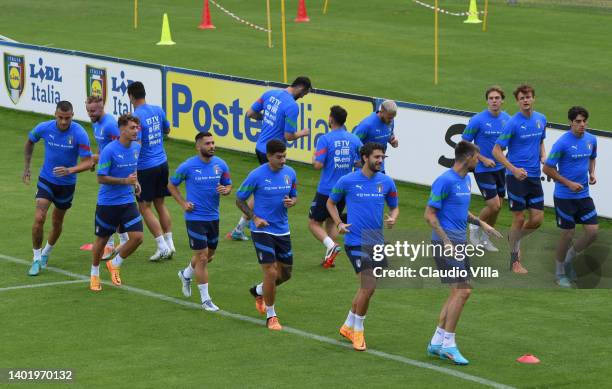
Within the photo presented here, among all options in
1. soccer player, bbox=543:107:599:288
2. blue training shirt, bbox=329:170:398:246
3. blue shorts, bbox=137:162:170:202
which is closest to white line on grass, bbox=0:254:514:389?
blue training shirt, bbox=329:170:398:246

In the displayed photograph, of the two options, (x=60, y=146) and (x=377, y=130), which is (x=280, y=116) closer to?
(x=377, y=130)

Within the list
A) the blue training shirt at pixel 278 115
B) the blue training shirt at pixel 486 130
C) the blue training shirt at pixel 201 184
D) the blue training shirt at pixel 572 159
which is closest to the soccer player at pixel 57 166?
the blue training shirt at pixel 201 184

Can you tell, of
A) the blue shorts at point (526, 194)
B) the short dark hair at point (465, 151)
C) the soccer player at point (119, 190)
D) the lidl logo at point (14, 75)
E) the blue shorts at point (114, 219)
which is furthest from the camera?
the lidl logo at point (14, 75)

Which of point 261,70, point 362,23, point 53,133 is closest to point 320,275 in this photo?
point 53,133

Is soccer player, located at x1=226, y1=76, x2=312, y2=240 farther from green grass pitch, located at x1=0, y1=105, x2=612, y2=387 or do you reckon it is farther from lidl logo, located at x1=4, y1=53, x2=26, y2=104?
lidl logo, located at x1=4, y1=53, x2=26, y2=104

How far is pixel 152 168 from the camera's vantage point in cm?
1855

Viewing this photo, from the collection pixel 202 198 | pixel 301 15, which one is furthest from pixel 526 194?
pixel 301 15

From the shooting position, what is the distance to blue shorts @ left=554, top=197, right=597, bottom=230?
17.0m

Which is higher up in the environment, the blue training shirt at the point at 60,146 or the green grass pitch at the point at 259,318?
the blue training shirt at the point at 60,146

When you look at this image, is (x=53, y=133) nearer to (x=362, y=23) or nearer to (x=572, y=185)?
(x=572, y=185)

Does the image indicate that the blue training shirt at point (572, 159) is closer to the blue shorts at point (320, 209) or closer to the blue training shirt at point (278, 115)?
the blue shorts at point (320, 209)

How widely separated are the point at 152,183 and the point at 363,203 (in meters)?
5.11

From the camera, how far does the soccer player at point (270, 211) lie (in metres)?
14.9

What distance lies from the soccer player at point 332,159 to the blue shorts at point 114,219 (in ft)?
7.97
